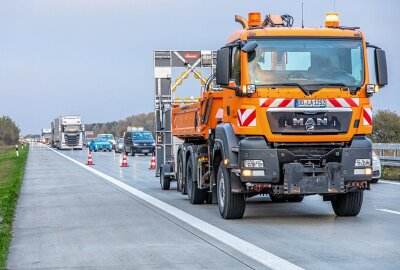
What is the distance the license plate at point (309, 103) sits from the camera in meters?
13.3

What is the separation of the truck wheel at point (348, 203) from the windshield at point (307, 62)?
2.05 m

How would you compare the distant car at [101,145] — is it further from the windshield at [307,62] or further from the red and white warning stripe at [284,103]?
the red and white warning stripe at [284,103]

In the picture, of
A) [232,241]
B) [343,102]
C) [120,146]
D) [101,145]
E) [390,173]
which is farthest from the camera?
[101,145]

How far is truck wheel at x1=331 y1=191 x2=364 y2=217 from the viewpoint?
14539 millimetres

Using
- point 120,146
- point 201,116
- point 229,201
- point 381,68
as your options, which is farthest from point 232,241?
point 120,146

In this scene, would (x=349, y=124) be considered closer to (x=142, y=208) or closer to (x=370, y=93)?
(x=370, y=93)

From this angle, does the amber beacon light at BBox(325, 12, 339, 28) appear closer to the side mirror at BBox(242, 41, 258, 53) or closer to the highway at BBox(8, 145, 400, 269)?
the side mirror at BBox(242, 41, 258, 53)

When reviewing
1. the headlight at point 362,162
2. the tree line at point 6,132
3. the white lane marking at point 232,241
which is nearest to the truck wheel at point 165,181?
the white lane marking at point 232,241

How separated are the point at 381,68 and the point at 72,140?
249 ft

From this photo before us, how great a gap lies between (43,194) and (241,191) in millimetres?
9271

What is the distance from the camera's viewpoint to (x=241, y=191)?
45.1ft

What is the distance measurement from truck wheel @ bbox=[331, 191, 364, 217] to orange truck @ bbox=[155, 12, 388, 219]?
0.84 metres

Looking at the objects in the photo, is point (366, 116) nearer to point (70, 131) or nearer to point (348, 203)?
point (348, 203)

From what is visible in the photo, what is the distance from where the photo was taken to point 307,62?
44.8 feet
